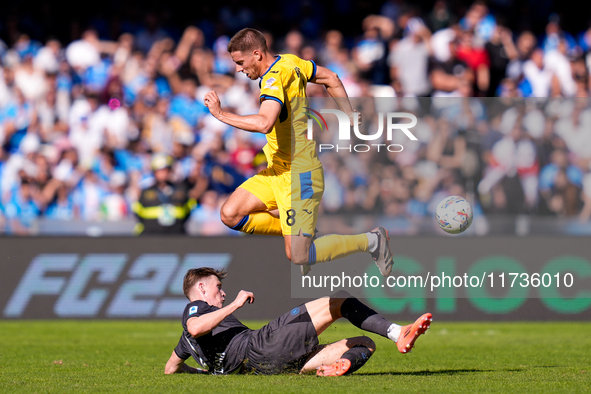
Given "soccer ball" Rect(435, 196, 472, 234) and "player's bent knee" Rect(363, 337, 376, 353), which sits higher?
"soccer ball" Rect(435, 196, 472, 234)

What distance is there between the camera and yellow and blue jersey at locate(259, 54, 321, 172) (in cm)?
734

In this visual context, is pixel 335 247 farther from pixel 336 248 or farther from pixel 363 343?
pixel 363 343

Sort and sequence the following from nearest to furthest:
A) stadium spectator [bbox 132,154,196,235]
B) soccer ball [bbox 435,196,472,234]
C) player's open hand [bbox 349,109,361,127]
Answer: soccer ball [bbox 435,196,472,234] < player's open hand [bbox 349,109,361,127] < stadium spectator [bbox 132,154,196,235]

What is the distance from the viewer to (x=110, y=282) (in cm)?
1185

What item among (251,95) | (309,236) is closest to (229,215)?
(309,236)

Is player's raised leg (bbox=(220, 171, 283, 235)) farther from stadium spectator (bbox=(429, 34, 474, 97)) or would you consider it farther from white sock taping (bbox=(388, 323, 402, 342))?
stadium spectator (bbox=(429, 34, 474, 97))

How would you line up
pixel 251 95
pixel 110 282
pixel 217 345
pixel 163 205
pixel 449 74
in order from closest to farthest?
pixel 217 345, pixel 110 282, pixel 163 205, pixel 449 74, pixel 251 95

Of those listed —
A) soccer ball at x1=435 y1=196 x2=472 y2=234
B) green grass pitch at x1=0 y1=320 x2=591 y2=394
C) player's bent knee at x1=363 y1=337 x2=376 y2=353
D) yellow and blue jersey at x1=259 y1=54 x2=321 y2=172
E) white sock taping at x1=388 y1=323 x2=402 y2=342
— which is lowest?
green grass pitch at x1=0 y1=320 x2=591 y2=394

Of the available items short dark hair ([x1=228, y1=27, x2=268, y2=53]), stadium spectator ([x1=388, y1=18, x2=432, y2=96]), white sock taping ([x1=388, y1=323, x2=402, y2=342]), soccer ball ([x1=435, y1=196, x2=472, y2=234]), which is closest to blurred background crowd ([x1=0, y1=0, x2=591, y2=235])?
stadium spectator ([x1=388, y1=18, x2=432, y2=96])

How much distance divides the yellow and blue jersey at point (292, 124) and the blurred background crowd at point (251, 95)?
227cm

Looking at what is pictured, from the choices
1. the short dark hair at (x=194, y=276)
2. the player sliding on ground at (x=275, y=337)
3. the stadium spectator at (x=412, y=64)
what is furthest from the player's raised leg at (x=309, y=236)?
the stadium spectator at (x=412, y=64)

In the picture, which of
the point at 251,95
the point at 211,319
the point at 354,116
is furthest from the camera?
the point at 251,95

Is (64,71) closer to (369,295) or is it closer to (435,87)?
(435,87)

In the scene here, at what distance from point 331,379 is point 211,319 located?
3.47 ft
